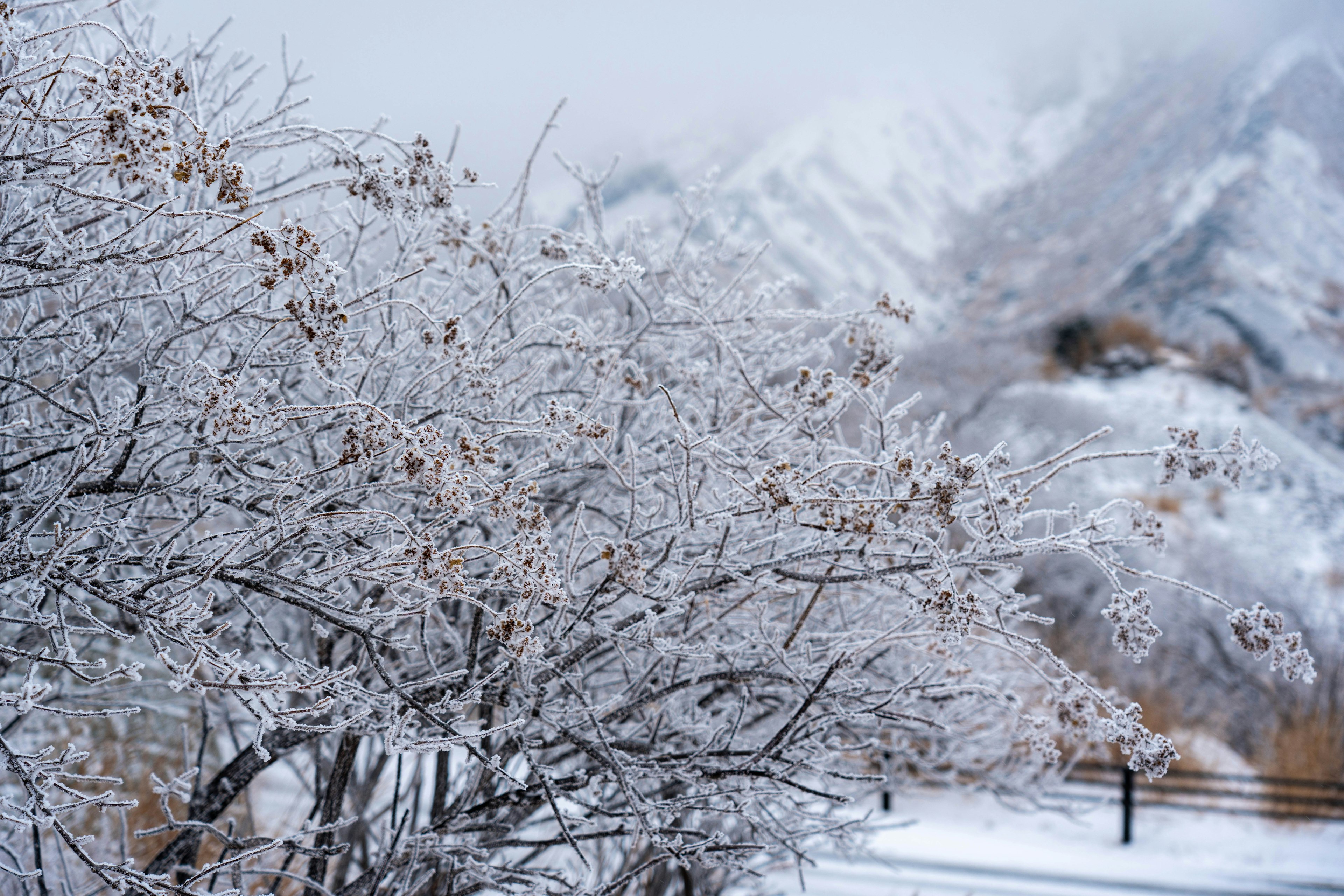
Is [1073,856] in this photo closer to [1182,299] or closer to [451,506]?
[451,506]

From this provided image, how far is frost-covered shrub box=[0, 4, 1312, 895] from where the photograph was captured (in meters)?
1.41

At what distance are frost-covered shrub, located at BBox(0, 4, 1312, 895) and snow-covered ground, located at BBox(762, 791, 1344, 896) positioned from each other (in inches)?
145

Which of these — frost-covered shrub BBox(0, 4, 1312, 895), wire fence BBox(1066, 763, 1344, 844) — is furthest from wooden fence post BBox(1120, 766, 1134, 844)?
frost-covered shrub BBox(0, 4, 1312, 895)

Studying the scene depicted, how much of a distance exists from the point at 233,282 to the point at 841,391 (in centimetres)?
157

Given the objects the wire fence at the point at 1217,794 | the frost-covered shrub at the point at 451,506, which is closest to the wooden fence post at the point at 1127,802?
the wire fence at the point at 1217,794

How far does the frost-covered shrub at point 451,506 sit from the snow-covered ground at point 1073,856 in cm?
368

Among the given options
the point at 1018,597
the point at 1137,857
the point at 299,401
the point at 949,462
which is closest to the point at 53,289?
the point at 299,401

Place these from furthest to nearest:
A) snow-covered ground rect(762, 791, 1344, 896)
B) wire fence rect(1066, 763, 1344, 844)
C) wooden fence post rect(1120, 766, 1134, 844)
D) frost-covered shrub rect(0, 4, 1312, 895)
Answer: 1. wire fence rect(1066, 763, 1344, 844)
2. wooden fence post rect(1120, 766, 1134, 844)
3. snow-covered ground rect(762, 791, 1344, 896)
4. frost-covered shrub rect(0, 4, 1312, 895)

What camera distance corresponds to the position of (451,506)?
1.33m

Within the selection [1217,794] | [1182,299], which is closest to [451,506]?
[1217,794]

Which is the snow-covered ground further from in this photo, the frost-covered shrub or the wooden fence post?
the frost-covered shrub

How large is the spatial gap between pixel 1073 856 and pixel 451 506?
7573mm

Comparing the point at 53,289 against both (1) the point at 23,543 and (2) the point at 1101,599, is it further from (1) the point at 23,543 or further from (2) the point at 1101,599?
(2) the point at 1101,599

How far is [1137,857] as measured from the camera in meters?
6.83
